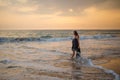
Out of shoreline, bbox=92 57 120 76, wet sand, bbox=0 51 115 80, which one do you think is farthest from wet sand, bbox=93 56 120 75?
wet sand, bbox=0 51 115 80

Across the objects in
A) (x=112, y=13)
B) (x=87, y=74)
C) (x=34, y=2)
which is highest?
(x=34, y=2)

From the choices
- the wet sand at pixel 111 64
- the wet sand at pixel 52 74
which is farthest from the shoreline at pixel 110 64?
the wet sand at pixel 52 74

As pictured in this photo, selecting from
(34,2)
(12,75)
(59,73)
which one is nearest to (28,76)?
(12,75)

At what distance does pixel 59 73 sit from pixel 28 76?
1094 millimetres

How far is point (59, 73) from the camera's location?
6.17 m

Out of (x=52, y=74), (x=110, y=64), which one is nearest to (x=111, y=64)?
(x=110, y=64)

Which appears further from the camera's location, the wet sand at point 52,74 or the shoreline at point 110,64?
the shoreline at point 110,64

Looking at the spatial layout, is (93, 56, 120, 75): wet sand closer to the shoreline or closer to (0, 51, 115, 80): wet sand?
the shoreline

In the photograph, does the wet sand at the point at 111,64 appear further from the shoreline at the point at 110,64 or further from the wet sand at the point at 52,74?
the wet sand at the point at 52,74

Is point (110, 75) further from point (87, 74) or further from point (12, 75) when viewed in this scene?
point (12, 75)

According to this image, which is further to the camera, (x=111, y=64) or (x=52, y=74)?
(x=111, y=64)

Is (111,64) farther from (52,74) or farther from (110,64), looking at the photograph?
(52,74)

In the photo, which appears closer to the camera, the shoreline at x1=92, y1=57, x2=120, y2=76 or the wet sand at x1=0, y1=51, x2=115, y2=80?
the wet sand at x1=0, y1=51, x2=115, y2=80

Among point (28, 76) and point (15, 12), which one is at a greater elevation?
point (15, 12)
